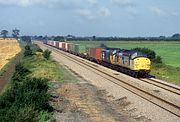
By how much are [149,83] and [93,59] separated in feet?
115

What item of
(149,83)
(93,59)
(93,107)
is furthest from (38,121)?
(93,59)

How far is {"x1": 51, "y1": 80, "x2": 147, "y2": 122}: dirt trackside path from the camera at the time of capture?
22203mm

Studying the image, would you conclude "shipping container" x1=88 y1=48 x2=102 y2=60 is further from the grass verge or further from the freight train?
the grass verge

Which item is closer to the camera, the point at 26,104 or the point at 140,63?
the point at 26,104

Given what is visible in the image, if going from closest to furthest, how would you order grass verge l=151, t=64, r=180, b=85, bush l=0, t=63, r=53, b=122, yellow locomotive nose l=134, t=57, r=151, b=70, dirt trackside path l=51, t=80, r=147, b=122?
bush l=0, t=63, r=53, b=122
dirt trackside path l=51, t=80, r=147, b=122
yellow locomotive nose l=134, t=57, r=151, b=70
grass verge l=151, t=64, r=180, b=85

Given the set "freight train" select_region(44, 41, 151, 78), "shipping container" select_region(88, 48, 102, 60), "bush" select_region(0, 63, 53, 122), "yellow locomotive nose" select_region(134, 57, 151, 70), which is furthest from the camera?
"shipping container" select_region(88, 48, 102, 60)

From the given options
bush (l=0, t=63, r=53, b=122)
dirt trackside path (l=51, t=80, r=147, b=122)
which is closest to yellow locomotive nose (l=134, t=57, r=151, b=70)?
dirt trackside path (l=51, t=80, r=147, b=122)

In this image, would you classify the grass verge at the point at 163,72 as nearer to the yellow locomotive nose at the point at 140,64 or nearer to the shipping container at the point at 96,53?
the yellow locomotive nose at the point at 140,64

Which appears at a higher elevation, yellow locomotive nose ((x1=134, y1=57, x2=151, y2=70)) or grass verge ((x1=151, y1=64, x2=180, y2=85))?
yellow locomotive nose ((x1=134, y1=57, x2=151, y2=70))

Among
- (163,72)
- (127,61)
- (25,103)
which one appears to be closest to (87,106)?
(25,103)

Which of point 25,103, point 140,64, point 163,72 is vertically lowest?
point 163,72

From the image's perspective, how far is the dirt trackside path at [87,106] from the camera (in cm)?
2220

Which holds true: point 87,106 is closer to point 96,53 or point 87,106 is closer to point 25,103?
point 25,103

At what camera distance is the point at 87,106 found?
26.1m
